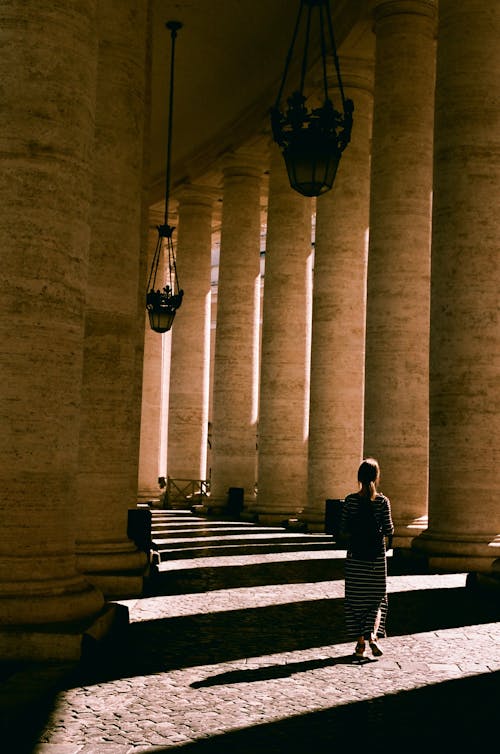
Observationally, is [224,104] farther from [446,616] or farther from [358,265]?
[446,616]

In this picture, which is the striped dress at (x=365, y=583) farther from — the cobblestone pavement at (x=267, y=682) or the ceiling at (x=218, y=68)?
the ceiling at (x=218, y=68)

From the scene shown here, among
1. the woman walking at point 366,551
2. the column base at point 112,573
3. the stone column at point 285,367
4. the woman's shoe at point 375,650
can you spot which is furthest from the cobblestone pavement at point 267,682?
Answer: the stone column at point 285,367

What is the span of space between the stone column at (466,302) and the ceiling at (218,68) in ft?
42.7

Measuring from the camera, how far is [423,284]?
40438mm

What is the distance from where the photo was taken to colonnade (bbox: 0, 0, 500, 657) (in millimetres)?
17203

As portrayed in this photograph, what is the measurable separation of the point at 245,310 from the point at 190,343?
9369 millimetres

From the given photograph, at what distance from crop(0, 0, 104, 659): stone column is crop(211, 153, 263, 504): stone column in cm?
4723

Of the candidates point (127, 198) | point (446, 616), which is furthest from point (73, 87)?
point (446, 616)

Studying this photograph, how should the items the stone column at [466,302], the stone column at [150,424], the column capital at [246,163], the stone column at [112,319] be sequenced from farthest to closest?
the stone column at [150,424], the column capital at [246,163], the stone column at [466,302], the stone column at [112,319]

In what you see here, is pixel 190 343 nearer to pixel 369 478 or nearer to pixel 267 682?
pixel 369 478

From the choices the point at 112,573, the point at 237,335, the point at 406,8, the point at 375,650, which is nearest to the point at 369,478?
the point at 375,650

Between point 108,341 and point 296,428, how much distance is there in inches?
1293

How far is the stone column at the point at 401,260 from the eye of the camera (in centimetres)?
3956

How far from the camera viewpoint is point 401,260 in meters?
40.3
